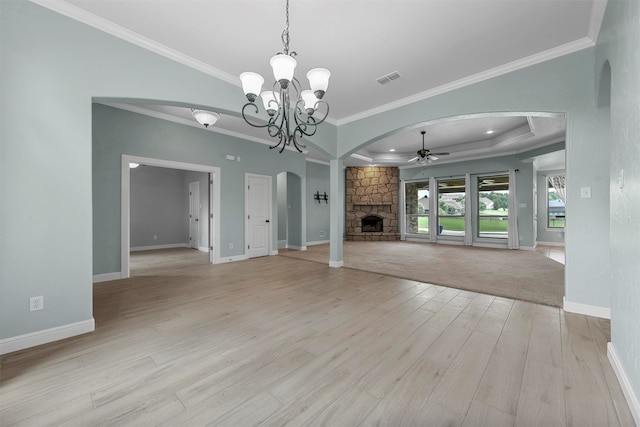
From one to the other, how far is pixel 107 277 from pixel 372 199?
8.02m

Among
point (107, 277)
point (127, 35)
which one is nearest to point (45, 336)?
point (107, 277)

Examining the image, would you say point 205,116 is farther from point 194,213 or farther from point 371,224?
point 371,224

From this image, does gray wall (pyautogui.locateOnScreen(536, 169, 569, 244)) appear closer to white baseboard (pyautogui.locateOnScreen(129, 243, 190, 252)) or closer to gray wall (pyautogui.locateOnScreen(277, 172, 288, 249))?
gray wall (pyautogui.locateOnScreen(277, 172, 288, 249))

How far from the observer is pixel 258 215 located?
646cm

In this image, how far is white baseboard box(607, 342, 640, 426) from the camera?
4.36ft

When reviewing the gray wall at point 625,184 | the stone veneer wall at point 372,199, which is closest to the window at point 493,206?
the stone veneer wall at point 372,199

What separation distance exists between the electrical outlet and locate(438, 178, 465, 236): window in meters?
9.62

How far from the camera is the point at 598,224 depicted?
2.63 metres

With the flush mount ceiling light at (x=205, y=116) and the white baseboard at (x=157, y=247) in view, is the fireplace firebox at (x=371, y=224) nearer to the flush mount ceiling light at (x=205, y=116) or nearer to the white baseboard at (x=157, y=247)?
the white baseboard at (x=157, y=247)

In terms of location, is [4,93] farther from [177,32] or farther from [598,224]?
[598,224]

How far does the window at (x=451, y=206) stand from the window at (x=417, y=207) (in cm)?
48

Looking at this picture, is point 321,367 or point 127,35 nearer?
point 321,367

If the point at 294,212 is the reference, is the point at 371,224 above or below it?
below

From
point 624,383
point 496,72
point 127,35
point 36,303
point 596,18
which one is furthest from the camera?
point 496,72
